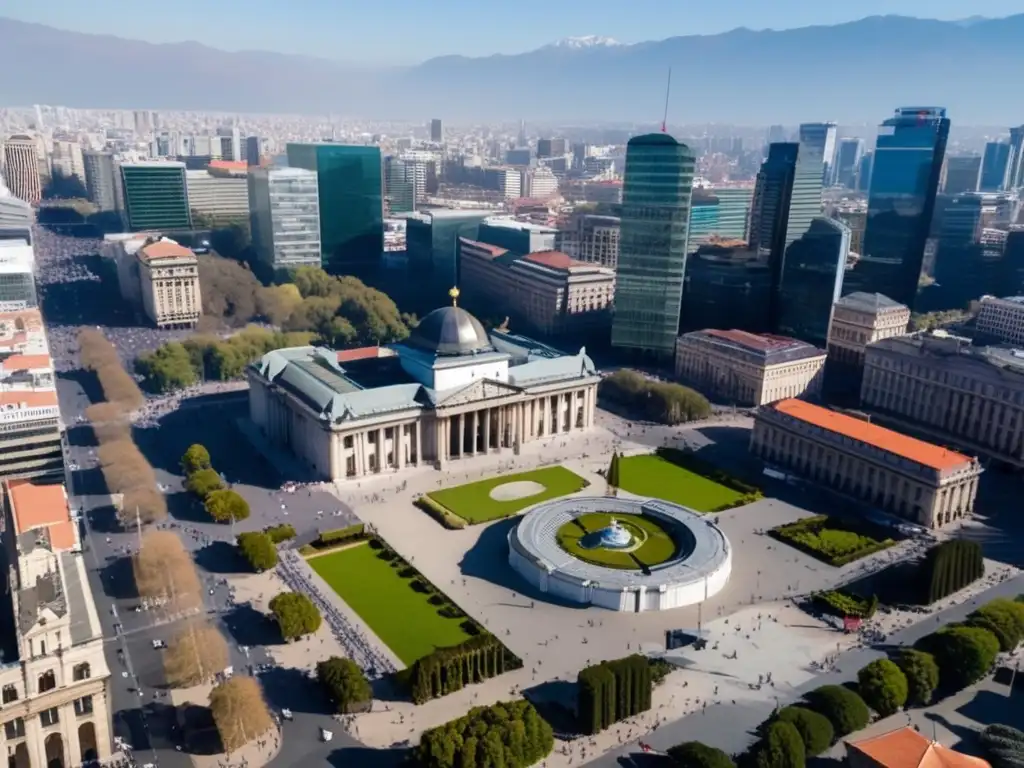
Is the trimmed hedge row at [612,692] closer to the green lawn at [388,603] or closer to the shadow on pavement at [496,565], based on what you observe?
the green lawn at [388,603]

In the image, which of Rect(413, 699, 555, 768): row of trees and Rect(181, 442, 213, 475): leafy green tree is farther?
Rect(181, 442, 213, 475): leafy green tree

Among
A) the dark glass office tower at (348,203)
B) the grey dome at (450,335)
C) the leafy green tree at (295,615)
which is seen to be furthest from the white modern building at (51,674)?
the dark glass office tower at (348,203)

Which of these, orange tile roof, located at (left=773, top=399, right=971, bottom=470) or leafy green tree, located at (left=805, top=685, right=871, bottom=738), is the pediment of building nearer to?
orange tile roof, located at (left=773, top=399, right=971, bottom=470)

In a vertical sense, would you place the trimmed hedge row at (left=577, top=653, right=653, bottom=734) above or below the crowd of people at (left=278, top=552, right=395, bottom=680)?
above

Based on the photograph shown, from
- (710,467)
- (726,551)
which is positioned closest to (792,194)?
(710,467)

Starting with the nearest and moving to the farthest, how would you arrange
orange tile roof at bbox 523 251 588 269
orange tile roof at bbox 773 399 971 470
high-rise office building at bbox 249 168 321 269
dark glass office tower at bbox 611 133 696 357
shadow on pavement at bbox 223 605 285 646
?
shadow on pavement at bbox 223 605 285 646 → orange tile roof at bbox 773 399 971 470 → dark glass office tower at bbox 611 133 696 357 → orange tile roof at bbox 523 251 588 269 → high-rise office building at bbox 249 168 321 269

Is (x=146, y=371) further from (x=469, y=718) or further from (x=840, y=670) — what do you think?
(x=840, y=670)

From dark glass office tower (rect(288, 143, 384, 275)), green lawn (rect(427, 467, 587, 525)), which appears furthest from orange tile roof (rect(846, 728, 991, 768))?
dark glass office tower (rect(288, 143, 384, 275))
